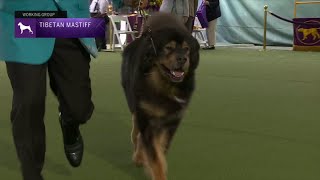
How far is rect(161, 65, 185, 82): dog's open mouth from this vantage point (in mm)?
2932

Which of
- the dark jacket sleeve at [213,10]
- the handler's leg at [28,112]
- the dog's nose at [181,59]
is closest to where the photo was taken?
the handler's leg at [28,112]

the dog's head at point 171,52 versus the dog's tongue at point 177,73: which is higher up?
the dog's head at point 171,52

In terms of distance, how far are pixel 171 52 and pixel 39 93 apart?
0.82m

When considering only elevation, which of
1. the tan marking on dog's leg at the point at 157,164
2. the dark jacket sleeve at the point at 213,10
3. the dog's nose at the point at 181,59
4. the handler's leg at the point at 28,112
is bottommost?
the tan marking on dog's leg at the point at 157,164

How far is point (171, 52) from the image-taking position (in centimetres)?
289

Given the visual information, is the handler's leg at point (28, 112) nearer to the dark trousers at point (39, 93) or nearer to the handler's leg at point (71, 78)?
the dark trousers at point (39, 93)

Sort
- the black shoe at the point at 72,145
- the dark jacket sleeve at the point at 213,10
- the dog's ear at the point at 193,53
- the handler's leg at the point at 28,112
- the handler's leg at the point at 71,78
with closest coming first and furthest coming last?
the handler's leg at the point at 28,112 → the handler's leg at the point at 71,78 → the dog's ear at the point at 193,53 → the black shoe at the point at 72,145 → the dark jacket sleeve at the point at 213,10

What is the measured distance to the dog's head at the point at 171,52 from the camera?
291 centimetres

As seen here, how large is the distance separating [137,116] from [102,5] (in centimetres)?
1231

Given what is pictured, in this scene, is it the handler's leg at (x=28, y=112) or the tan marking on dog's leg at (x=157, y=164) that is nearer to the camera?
the handler's leg at (x=28, y=112)

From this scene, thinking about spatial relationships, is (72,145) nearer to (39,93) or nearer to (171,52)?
(39,93)

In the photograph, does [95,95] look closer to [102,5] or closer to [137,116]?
[137,116]

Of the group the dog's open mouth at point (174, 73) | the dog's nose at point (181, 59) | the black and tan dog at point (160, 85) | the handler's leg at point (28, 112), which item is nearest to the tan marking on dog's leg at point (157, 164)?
the black and tan dog at point (160, 85)

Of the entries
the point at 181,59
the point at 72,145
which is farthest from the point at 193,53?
the point at 72,145
